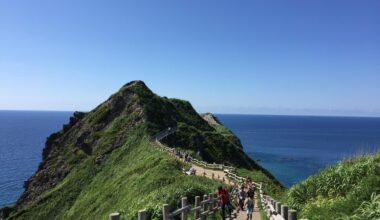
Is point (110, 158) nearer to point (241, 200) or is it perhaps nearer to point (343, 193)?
point (241, 200)

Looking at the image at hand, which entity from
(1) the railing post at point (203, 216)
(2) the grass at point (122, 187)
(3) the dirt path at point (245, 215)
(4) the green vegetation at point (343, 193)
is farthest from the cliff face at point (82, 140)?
(4) the green vegetation at point (343, 193)

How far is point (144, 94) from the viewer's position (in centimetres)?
7781

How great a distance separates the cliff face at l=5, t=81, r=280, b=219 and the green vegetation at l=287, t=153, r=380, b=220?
12.5 m

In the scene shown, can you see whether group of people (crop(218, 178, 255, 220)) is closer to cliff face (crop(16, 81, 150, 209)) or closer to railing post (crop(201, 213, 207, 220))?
railing post (crop(201, 213, 207, 220))

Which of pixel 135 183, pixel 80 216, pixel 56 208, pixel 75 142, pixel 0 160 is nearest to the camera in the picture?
pixel 135 183

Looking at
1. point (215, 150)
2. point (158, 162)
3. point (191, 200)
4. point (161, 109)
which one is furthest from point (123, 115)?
point (191, 200)

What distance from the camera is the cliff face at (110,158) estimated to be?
1499 inches

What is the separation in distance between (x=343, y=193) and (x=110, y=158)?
4366 cm

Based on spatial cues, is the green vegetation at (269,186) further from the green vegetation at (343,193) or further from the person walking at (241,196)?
the green vegetation at (343,193)

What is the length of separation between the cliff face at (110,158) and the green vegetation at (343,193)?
12521 mm

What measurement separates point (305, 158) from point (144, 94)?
6532cm

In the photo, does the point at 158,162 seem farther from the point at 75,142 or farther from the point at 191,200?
the point at 75,142

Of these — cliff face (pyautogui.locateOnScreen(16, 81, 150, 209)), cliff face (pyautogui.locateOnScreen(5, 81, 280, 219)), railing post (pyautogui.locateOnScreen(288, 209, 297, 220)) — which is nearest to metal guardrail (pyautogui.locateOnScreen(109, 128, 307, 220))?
railing post (pyautogui.locateOnScreen(288, 209, 297, 220))

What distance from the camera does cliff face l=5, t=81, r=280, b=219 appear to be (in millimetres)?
38062
